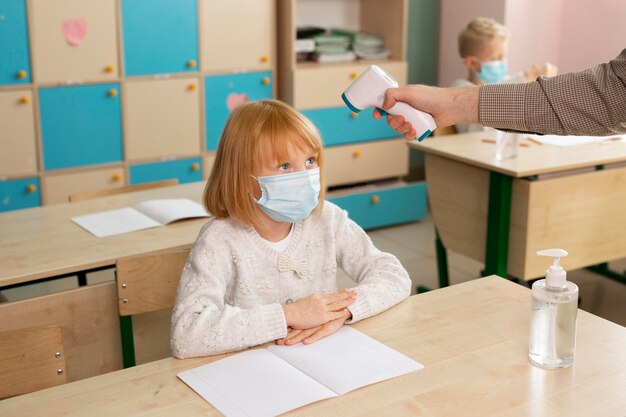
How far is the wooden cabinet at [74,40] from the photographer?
4.00 meters

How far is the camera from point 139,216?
2799mm

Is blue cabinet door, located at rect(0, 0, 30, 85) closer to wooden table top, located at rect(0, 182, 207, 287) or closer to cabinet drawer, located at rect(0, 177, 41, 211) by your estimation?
cabinet drawer, located at rect(0, 177, 41, 211)

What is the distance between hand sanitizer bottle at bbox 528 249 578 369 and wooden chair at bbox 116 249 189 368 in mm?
1011

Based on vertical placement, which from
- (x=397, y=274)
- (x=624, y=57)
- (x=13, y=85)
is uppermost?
(x=624, y=57)

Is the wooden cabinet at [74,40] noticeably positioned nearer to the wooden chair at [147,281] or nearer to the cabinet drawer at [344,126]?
the cabinet drawer at [344,126]

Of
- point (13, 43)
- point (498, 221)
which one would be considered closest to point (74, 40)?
point (13, 43)

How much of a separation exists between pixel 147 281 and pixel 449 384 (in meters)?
0.98

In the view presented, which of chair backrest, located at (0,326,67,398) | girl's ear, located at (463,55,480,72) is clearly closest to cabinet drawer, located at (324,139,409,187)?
girl's ear, located at (463,55,480,72)

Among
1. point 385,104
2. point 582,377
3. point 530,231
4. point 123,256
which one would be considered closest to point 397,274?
point 385,104

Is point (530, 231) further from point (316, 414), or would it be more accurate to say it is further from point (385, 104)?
point (316, 414)

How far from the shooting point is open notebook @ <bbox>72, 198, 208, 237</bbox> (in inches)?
106

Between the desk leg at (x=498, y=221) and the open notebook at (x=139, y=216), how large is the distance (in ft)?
3.98

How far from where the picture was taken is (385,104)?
178cm

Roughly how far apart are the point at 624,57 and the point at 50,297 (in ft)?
4.98
